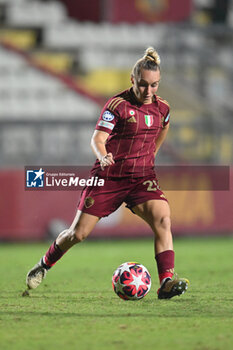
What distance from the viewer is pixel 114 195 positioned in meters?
6.25

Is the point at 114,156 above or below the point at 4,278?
above

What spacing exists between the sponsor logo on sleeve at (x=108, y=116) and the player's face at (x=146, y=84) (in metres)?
0.28

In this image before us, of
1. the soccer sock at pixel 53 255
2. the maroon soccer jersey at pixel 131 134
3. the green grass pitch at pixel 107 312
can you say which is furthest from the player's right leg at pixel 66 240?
the maroon soccer jersey at pixel 131 134

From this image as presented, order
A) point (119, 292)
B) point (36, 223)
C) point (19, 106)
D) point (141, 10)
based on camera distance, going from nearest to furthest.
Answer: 1. point (119, 292)
2. point (36, 223)
3. point (19, 106)
4. point (141, 10)

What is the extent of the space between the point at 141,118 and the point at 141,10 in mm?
15048

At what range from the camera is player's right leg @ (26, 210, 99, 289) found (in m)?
6.24

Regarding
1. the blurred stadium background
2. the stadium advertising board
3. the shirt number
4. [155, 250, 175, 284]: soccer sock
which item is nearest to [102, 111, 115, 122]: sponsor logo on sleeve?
the shirt number

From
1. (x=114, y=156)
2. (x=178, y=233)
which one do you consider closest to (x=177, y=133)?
(x=178, y=233)

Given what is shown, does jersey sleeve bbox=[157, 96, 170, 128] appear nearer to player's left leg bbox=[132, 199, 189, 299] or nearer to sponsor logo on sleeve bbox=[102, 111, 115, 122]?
sponsor logo on sleeve bbox=[102, 111, 115, 122]

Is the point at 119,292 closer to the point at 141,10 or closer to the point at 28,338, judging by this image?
the point at 28,338

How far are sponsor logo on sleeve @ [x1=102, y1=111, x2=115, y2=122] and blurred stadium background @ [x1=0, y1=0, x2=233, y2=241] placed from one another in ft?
24.0

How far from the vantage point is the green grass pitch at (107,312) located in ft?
14.5

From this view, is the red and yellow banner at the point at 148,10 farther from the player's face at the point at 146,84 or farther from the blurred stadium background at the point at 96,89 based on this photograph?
the player's face at the point at 146,84

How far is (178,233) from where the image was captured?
44.8ft
